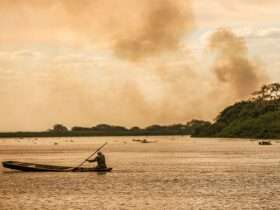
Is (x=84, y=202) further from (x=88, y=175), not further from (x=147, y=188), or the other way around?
(x=88, y=175)

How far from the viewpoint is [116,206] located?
5147 centimetres

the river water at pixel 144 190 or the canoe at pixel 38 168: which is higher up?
the canoe at pixel 38 168

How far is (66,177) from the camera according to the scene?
76.5 metres

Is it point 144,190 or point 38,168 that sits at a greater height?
point 38,168

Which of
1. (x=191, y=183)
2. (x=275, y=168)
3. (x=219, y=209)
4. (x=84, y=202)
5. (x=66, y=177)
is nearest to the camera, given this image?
(x=219, y=209)

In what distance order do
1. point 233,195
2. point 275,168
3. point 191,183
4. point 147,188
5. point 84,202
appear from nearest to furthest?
point 84,202 < point 233,195 < point 147,188 < point 191,183 < point 275,168

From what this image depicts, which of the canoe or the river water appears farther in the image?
the canoe

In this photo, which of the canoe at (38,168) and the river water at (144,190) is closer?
the river water at (144,190)

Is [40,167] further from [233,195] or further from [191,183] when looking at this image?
[233,195]

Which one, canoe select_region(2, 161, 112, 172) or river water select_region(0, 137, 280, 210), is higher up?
canoe select_region(2, 161, 112, 172)

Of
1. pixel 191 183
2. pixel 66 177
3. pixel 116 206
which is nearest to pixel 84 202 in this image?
pixel 116 206

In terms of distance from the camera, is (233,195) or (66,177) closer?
(233,195)

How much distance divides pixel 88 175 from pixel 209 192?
858 inches

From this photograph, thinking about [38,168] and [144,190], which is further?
[38,168]
